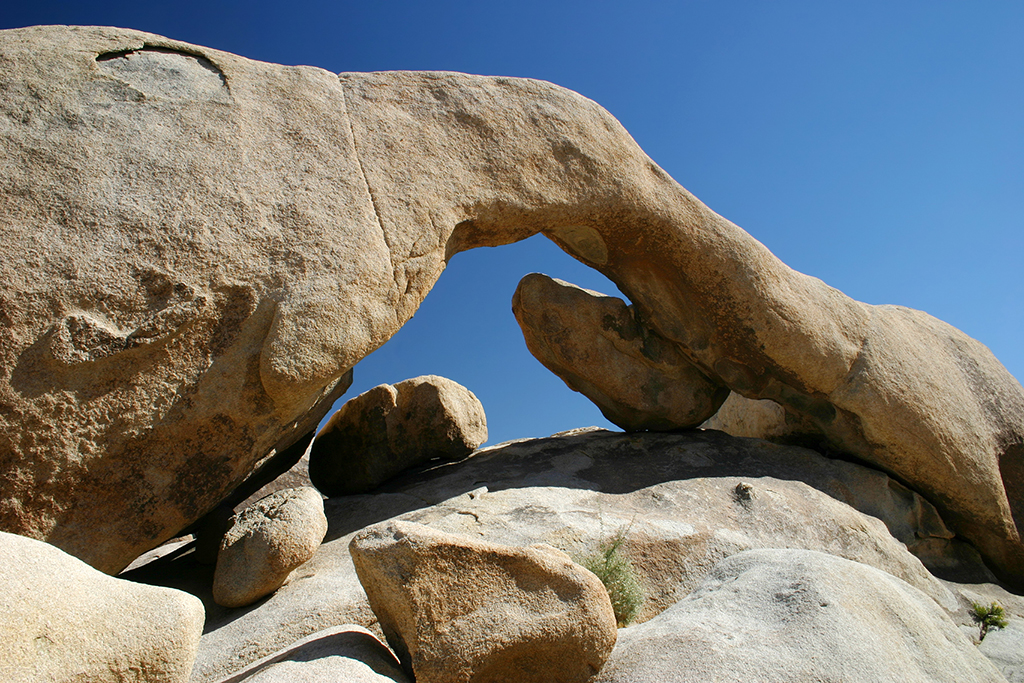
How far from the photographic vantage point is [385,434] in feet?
16.1

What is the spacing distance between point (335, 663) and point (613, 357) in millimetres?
3480

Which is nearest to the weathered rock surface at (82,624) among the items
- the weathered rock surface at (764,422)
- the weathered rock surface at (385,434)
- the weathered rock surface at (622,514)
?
the weathered rock surface at (622,514)

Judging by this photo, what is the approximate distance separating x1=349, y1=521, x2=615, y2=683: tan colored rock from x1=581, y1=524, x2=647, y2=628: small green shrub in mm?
738

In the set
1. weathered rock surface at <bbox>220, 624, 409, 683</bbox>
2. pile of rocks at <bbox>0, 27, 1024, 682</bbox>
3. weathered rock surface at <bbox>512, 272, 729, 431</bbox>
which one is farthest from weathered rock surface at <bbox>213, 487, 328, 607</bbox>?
weathered rock surface at <bbox>512, 272, 729, 431</bbox>

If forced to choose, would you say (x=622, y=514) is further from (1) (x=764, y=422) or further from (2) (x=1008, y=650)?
(1) (x=764, y=422)

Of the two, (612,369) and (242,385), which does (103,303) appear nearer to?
(242,385)

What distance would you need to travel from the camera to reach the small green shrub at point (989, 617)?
4199 millimetres

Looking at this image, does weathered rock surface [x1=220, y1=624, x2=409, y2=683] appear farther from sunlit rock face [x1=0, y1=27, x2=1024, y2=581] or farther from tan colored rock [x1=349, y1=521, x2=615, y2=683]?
sunlit rock face [x1=0, y1=27, x2=1024, y2=581]

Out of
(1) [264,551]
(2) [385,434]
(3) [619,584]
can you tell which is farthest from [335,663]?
(2) [385,434]

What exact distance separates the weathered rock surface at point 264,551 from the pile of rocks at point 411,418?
18 mm

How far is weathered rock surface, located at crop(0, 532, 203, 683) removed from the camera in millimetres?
1593

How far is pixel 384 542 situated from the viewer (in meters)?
2.14

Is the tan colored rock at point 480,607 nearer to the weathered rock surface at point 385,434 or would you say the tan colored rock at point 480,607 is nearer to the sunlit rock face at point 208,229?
the sunlit rock face at point 208,229

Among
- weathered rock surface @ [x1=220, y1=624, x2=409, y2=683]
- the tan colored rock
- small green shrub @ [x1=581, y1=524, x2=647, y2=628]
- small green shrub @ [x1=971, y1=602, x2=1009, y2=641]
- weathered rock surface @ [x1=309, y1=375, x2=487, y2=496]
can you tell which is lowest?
weathered rock surface @ [x1=220, y1=624, x2=409, y2=683]
